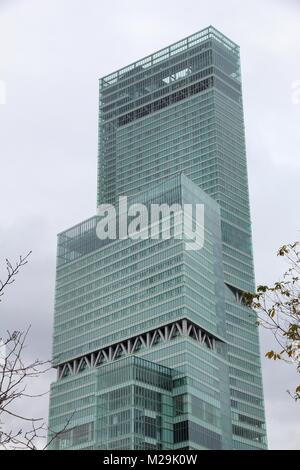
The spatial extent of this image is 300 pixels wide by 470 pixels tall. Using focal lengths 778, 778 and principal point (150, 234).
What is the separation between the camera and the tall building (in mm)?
148875

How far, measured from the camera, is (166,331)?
163750mm

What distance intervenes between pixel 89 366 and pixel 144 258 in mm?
28850

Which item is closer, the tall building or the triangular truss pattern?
the tall building

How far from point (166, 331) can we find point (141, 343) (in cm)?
957

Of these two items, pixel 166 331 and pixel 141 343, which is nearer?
pixel 166 331

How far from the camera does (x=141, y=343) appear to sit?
6727 inches

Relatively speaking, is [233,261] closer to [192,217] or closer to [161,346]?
[192,217]

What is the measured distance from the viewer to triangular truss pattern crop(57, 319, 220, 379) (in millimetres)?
162875

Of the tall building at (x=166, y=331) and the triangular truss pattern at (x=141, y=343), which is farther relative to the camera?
the triangular truss pattern at (x=141, y=343)

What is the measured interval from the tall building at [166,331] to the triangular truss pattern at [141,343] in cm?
25

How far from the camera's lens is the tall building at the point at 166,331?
14888 centimetres

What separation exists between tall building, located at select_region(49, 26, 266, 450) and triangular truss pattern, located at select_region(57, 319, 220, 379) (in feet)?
0.81

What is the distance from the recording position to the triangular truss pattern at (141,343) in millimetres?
162875
